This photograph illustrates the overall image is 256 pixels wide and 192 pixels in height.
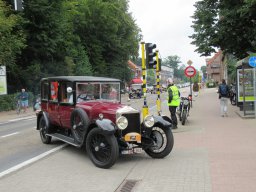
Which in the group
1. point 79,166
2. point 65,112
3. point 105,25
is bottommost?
point 79,166

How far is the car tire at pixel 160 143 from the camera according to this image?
854cm

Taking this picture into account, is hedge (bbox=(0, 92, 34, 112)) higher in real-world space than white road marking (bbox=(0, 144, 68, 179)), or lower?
higher

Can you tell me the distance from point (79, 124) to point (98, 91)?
1336 mm

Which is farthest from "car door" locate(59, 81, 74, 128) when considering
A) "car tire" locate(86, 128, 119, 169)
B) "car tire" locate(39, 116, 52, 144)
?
"car tire" locate(86, 128, 119, 169)

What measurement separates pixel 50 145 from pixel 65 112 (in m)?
1.62

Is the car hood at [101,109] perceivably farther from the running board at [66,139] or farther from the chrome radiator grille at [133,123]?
the running board at [66,139]

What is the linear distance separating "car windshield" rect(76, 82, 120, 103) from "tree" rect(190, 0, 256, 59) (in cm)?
921

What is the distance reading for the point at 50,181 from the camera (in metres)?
6.77

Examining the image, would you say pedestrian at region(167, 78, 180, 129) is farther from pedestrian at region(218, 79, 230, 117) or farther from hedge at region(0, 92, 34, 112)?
hedge at region(0, 92, 34, 112)

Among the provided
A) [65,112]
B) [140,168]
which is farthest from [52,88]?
[140,168]

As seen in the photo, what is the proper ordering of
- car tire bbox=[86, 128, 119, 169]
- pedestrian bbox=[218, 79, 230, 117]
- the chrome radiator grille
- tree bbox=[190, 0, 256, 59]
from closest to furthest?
1. car tire bbox=[86, 128, 119, 169]
2. the chrome radiator grille
3. pedestrian bbox=[218, 79, 230, 117]
4. tree bbox=[190, 0, 256, 59]

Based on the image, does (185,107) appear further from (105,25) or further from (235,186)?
(105,25)

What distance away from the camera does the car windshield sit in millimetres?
9469

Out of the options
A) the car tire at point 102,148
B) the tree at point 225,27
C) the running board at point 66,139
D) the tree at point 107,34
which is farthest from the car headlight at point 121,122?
the tree at point 107,34
